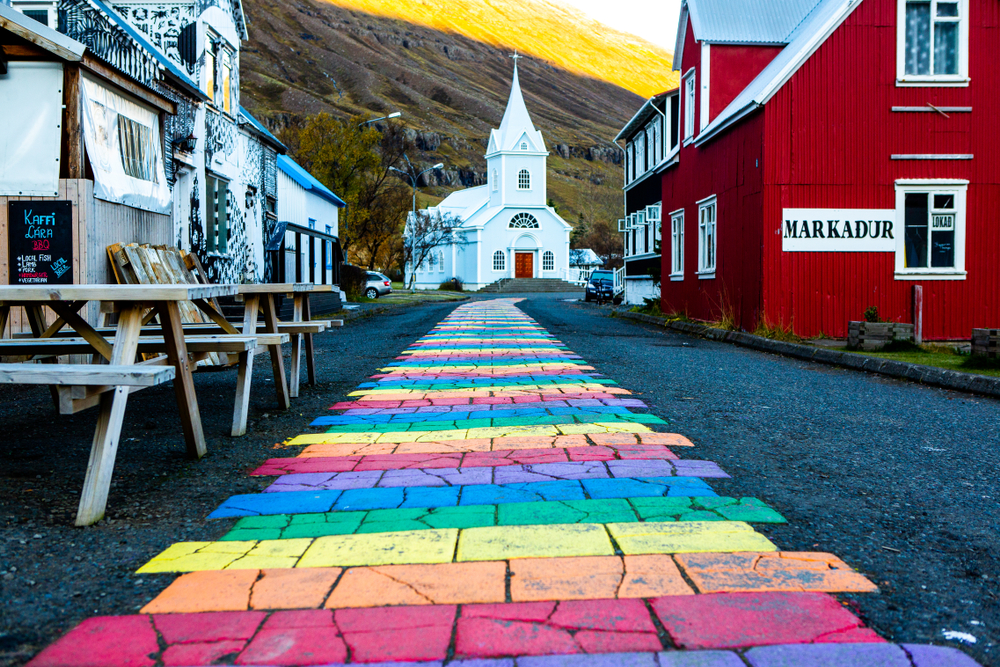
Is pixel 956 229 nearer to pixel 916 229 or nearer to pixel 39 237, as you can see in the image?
pixel 916 229

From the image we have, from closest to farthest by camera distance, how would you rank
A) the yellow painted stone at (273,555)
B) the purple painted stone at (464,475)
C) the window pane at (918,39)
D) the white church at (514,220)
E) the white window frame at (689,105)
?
the yellow painted stone at (273,555) → the purple painted stone at (464,475) → the window pane at (918,39) → the white window frame at (689,105) → the white church at (514,220)

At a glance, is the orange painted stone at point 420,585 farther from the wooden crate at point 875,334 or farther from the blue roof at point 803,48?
the blue roof at point 803,48

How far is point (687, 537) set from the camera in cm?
353

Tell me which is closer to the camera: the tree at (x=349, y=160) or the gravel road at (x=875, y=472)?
the gravel road at (x=875, y=472)

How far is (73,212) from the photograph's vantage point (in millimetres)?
9539

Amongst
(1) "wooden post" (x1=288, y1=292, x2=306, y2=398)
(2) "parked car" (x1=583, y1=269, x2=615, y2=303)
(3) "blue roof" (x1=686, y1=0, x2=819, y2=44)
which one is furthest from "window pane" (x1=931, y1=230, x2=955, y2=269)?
(2) "parked car" (x1=583, y1=269, x2=615, y2=303)

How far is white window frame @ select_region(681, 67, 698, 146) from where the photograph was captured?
2092cm

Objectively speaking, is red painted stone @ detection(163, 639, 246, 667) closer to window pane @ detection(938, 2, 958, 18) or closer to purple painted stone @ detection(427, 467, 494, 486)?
purple painted stone @ detection(427, 467, 494, 486)

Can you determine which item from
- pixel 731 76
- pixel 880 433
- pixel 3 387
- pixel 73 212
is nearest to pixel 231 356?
pixel 3 387

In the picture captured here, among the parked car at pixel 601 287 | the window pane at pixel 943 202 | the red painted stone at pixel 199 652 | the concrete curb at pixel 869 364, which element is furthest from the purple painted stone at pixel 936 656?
the parked car at pixel 601 287

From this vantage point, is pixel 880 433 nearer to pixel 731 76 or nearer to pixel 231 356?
pixel 231 356

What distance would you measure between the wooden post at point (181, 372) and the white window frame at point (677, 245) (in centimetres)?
1818

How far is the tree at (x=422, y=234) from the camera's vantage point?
57188 mm

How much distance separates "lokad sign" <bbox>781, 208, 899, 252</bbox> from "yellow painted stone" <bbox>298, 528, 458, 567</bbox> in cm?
1284
